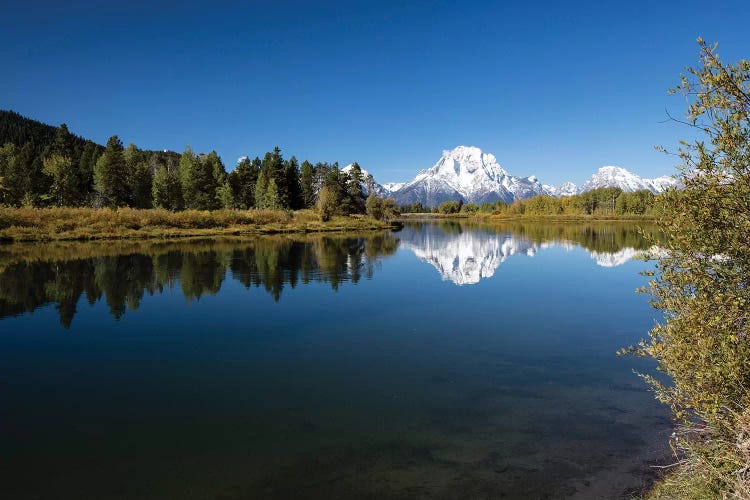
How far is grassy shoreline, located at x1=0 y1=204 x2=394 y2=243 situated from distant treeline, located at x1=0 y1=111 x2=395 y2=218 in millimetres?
10318

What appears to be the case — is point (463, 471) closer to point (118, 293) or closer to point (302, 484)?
point (302, 484)

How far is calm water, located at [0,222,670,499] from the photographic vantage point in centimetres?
977

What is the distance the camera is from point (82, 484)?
9.40 metres

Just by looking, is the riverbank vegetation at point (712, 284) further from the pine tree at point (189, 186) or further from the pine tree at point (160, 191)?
the pine tree at point (189, 186)

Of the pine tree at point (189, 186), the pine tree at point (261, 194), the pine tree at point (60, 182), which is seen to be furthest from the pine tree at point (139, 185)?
the pine tree at point (261, 194)

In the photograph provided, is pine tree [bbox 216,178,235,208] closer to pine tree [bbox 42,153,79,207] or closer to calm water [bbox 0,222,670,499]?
pine tree [bbox 42,153,79,207]

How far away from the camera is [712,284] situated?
26.8ft

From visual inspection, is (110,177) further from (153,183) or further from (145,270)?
(145,270)

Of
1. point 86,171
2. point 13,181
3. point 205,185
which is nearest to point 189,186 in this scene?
point 205,185

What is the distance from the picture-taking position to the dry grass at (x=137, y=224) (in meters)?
66.1

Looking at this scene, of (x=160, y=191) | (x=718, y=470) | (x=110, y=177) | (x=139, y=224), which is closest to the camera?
(x=718, y=470)

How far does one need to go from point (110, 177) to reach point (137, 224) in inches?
1114

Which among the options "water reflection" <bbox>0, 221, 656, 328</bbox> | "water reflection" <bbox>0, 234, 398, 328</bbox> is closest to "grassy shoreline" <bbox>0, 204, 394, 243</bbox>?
"water reflection" <bbox>0, 221, 656, 328</bbox>

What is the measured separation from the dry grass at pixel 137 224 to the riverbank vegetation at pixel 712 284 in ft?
251
